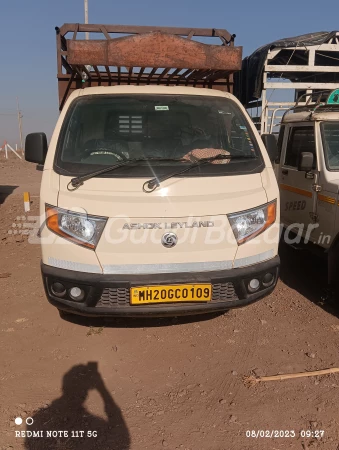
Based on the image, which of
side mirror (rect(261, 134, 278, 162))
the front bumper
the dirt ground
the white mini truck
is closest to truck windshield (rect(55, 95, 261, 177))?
the white mini truck

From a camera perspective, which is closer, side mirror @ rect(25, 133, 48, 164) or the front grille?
the front grille

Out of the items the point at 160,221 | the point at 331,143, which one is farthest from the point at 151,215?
the point at 331,143

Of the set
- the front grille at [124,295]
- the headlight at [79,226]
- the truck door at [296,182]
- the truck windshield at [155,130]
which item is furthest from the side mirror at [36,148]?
the truck door at [296,182]

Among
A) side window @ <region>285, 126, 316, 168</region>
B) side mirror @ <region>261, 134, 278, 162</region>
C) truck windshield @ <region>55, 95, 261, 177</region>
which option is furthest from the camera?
side window @ <region>285, 126, 316, 168</region>

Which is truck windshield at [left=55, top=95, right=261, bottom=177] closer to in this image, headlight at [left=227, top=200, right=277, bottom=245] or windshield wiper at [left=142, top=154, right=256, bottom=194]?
windshield wiper at [left=142, top=154, right=256, bottom=194]

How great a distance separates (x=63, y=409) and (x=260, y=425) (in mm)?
1311

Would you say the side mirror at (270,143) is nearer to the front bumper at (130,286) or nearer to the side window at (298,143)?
the side window at (298,143)

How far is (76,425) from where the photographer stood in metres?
2.57

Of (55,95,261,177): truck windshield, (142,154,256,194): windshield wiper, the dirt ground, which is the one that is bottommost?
the dirt ground

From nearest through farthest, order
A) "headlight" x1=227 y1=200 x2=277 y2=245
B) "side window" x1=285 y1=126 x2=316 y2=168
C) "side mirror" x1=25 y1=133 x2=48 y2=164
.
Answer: "headlight" x1=227 y1=200 x2=277 y2=245 < "side mirror" x1=25 y1=133 x2=48 y2=164 < "side window" x1=285 y1=126 x2=316 y2=168

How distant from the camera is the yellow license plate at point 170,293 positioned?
2871 mm

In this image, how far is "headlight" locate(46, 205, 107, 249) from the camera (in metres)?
2.85

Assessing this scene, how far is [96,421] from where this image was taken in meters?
2.61

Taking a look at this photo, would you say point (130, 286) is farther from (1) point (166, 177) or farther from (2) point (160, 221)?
(1) point (166, 177)
